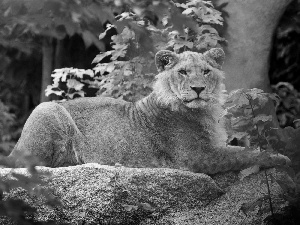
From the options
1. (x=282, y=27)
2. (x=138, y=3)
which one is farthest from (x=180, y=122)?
(x=282, y=27)

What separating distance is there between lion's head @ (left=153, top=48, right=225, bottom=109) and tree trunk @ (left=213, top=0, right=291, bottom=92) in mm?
2928

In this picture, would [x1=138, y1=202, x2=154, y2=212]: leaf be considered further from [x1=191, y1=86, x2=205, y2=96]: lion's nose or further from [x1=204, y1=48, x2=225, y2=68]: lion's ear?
[x1=204, y1=48, x2=225, y2=68]: lion's ear

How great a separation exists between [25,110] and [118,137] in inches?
355

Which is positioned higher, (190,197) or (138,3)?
(138,3)

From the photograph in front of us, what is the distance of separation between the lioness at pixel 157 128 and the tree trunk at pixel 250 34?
2994 mm

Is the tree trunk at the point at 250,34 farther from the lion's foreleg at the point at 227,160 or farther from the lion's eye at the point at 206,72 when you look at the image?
the lion's foreleg at the point at 227,160

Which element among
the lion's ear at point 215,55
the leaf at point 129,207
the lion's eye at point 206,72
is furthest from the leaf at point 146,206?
the lion's ear at point 215,55

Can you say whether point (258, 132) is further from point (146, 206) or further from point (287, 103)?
point (287, 103)

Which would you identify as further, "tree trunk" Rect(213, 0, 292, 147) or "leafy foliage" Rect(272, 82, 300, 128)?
"leafy foliage" Rect(272, 82, 300, 128)

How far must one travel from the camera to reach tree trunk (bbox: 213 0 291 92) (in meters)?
9.68

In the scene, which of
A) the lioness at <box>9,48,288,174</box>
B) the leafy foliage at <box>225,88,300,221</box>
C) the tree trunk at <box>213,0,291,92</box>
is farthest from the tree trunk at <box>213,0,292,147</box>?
the leafy foliage at <box>225,88,300,221</box>

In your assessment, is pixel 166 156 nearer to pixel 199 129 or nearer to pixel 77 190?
pixel 199 129

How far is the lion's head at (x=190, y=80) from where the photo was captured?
6383 mm

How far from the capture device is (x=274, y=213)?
4.95m
